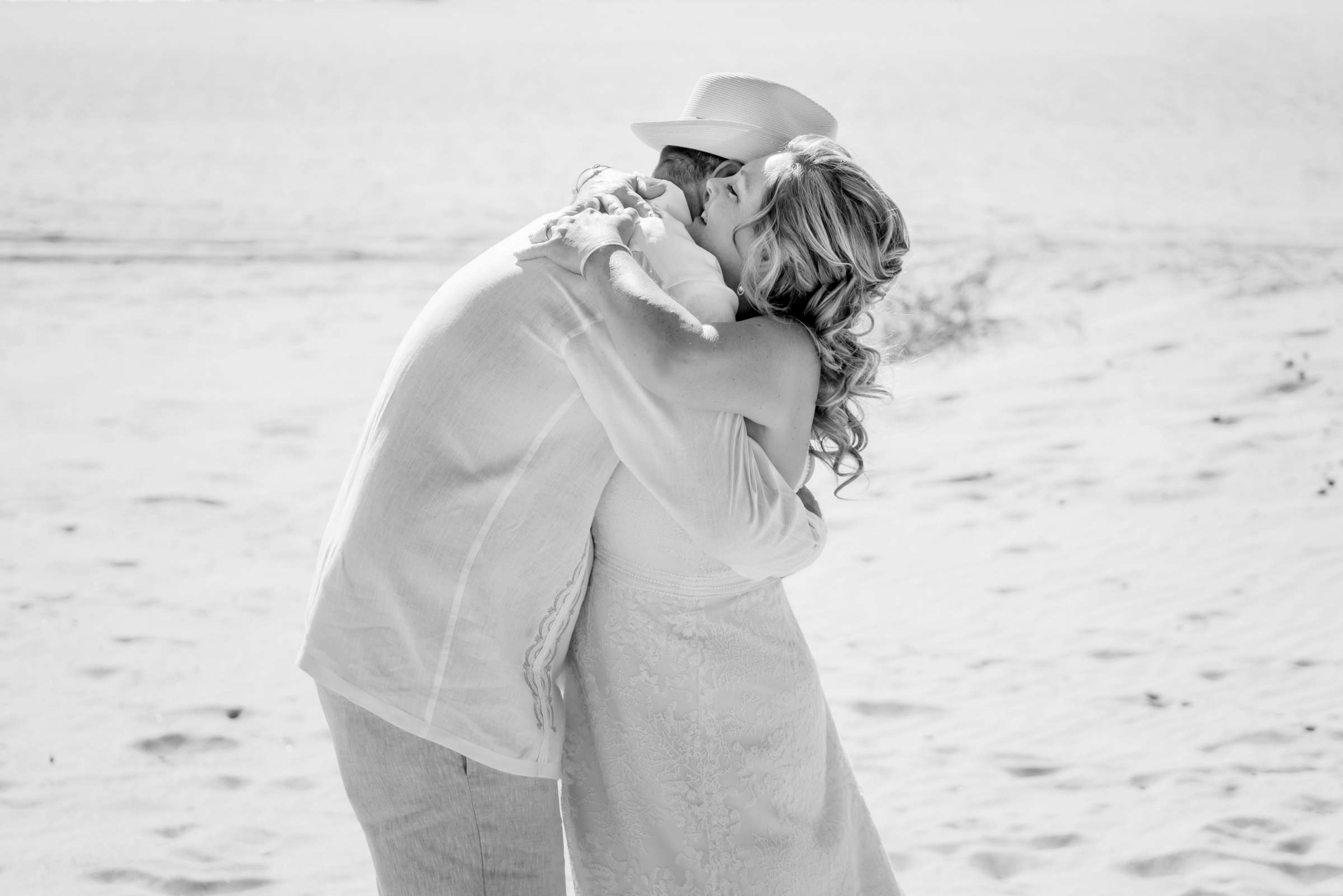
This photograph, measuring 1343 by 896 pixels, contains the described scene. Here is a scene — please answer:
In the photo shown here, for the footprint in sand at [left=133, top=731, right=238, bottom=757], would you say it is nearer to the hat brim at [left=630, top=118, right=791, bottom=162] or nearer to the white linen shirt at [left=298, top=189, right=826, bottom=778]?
the white linen shirt at [left=298, top=189, right=826, bottom=778]

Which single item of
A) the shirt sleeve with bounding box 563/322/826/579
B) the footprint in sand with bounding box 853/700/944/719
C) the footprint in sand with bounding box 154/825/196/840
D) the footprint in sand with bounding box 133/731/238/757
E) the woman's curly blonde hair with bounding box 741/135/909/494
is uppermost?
the woman's curly blonde hair with bounding box 741/135/909/494

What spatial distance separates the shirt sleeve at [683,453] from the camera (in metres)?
2.08

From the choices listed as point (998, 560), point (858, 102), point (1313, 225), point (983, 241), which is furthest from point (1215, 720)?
point (858, 102)

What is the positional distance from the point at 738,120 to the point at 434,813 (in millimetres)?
1271

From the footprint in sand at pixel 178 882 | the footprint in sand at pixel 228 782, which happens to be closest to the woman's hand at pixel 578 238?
the footprint in sand at pixel 178 882

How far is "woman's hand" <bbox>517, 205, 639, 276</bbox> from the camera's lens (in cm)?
208

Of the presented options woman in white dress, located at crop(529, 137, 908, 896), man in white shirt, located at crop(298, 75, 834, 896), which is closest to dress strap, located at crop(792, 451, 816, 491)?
woman in white dress, located at crop(529, 137, 908, 896)

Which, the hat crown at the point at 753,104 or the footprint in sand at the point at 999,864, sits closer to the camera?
the hat crown at the point at 753,104

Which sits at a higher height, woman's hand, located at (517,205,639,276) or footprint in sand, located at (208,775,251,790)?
woman's hand, located at (517,205,639,276)

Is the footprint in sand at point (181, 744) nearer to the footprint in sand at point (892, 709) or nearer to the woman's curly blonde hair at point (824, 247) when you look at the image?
the footprint in sand at point (892, 709)

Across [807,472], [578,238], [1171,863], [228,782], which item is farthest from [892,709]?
[578,238]

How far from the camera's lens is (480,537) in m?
2.09

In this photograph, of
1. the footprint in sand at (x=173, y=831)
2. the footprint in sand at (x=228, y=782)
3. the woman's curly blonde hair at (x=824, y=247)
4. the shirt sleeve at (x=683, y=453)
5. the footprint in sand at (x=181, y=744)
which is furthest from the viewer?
the footprint in sand at (x=181, y=744)

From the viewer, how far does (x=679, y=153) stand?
2459mm
